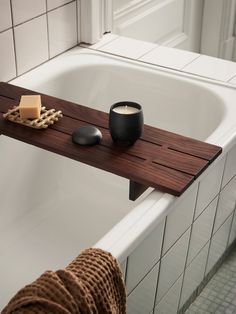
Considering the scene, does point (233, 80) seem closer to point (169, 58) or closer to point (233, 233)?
point (169, 58)

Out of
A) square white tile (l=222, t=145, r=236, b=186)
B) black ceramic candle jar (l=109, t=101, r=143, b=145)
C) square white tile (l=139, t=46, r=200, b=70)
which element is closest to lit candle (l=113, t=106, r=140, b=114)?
black ceramic candle jar (l=109, t=101, r=143, b=145)

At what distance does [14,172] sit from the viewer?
6.20 feet

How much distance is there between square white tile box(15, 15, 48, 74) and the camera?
1933 mm

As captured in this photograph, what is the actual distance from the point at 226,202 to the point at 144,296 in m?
0.49

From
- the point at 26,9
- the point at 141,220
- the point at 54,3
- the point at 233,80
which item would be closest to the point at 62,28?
the point at 54,3

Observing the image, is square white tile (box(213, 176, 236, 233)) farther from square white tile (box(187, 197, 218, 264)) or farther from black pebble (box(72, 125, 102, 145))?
black pebble (box(72, 125, 102, 145))

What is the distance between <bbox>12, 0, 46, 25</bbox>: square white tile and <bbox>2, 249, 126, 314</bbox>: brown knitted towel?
92 centimetres

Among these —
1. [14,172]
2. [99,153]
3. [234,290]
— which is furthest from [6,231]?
[234,290]

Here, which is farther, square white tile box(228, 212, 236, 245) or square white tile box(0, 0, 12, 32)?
square white tile box(228, 212, 236, 245)

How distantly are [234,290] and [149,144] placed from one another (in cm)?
65

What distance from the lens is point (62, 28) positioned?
2109mm

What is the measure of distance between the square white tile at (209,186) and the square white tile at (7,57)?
71 cm

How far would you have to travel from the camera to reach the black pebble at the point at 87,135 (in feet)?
5.24

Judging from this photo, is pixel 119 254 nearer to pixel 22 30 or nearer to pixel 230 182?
pixel 230 182
